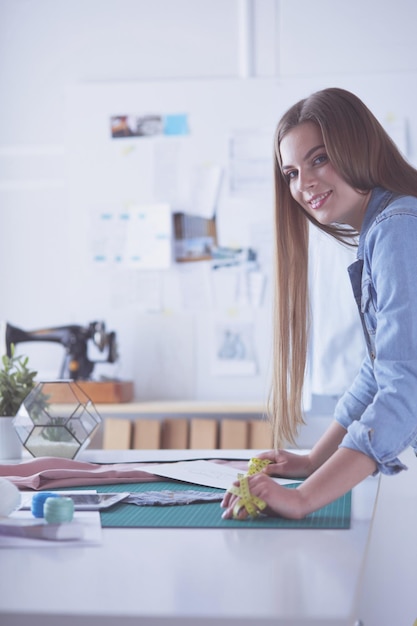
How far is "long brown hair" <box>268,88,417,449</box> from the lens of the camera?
4.25ft

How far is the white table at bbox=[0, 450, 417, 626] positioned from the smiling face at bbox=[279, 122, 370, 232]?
48cm

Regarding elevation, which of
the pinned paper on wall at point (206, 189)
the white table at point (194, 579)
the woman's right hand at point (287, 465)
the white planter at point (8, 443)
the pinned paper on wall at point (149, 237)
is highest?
the pinned paper on wall at point (206, 189)

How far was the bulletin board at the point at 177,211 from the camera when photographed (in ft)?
10.9

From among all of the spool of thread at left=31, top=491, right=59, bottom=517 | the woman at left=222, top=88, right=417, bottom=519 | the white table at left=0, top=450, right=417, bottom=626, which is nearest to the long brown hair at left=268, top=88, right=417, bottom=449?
the woman at left=222, top=88, right=417, bottom=519

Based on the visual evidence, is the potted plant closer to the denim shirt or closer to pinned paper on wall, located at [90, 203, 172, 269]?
the denim shirt

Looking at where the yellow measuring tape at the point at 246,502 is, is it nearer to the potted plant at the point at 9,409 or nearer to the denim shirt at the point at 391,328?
the denim shirt at the point at 391,328

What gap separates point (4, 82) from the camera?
11.5 ft

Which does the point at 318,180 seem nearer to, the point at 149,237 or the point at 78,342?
the point at 78,342

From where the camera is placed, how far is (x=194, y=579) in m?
0.80

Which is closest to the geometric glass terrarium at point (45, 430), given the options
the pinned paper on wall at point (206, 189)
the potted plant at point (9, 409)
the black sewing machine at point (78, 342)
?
the potted plant at point (9, 409)

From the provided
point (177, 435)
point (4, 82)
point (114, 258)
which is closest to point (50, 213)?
point (114, 258)

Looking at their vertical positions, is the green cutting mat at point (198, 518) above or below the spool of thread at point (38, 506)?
below

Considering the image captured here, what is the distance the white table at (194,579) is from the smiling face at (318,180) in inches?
19.0

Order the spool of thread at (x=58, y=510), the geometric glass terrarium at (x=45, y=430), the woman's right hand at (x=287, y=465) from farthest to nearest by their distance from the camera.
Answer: the geometric glass terrarium at (x=45, y=430) < the woman's right hand at (x=287, y=465) < the spool of thread at (x=58, y=510)
